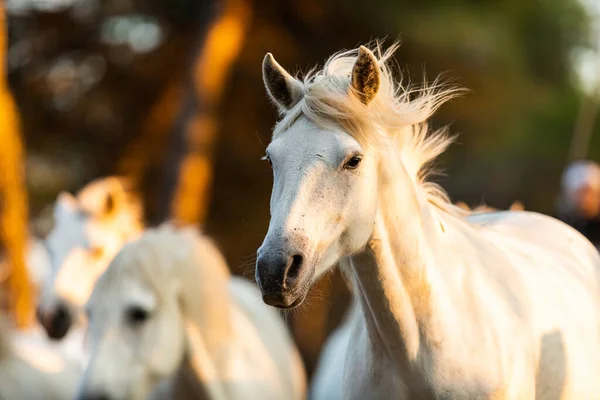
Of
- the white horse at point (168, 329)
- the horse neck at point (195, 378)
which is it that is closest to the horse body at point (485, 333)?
the white horse at point (168, 329)

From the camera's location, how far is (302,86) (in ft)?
10.5

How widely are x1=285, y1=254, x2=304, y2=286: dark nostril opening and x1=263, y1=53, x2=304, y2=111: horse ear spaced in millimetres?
679

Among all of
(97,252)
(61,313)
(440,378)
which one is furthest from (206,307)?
(440,378)

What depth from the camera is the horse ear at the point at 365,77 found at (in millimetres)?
2941

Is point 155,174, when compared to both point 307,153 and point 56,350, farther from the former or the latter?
point 307,153

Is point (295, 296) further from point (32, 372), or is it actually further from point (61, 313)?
point (32, 372)

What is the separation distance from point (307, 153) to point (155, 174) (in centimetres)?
1186

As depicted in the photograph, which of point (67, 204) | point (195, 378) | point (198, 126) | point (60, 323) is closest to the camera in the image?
point (195, 378)

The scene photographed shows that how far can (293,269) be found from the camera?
276 centimetres

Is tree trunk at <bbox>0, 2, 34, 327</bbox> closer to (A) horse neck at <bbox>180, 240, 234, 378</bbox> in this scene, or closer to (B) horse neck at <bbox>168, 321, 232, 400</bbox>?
(A) horse neck at <bbox>180, 240, 234, 378</bbox>

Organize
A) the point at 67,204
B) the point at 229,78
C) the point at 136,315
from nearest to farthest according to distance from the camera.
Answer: the point at 136,315
the point at 67,204
the point at 229,78

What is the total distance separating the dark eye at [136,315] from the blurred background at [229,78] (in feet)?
24.2

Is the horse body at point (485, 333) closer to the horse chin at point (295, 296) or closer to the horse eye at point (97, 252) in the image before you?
the horse chin at point (295, 296)

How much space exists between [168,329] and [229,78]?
29.8ft
